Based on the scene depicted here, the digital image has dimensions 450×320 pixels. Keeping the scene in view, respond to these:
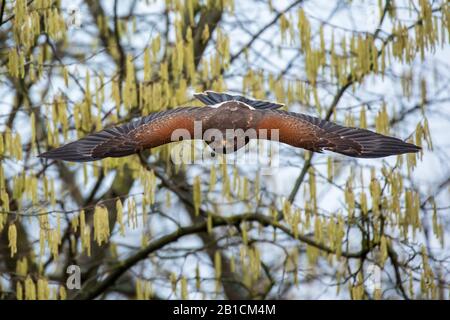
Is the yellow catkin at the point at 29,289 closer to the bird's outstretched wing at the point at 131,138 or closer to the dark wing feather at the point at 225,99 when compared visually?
the bird's outstretched wing at the point at 131,138

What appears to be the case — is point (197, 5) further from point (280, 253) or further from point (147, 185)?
point (280, 253)

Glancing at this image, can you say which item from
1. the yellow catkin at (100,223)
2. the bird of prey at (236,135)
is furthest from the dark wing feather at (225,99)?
the yellow catkin at (100,223)

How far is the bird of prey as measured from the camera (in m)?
11.6

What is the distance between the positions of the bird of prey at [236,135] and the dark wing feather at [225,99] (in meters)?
0.25

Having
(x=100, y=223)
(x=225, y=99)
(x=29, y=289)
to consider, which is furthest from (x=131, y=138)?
(x=29, y=289)

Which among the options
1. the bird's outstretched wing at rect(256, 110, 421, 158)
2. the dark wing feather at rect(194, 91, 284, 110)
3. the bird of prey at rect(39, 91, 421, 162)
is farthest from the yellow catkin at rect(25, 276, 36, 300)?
the bird's outstretched wing at rect(256, 110, 421, 158)

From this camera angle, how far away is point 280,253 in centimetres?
1681

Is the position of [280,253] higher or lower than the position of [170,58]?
lower

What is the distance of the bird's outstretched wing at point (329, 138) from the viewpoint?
1159 centimetres

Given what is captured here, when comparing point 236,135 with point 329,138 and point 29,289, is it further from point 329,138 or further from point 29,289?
point 29,289

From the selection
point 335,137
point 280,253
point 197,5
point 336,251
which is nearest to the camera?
point 335,137

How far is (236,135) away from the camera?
38.0 ft

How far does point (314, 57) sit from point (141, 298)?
9.49 ft
